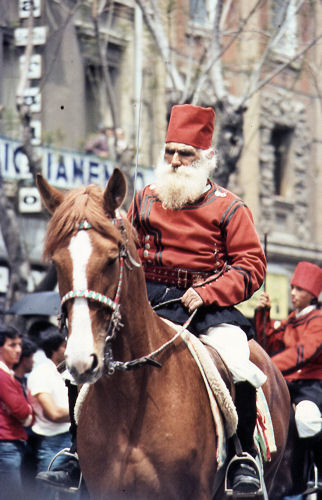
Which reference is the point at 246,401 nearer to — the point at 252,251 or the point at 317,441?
the point at 252,251

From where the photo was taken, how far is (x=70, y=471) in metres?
6.40

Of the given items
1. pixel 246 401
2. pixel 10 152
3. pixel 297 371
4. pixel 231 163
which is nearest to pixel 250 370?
pixel 246 401

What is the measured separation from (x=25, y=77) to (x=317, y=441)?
26.8ft

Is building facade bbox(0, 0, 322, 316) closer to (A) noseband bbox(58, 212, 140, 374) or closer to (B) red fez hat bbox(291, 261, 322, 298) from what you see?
(B) red fez hat bbox(291, 261, 322, 298)

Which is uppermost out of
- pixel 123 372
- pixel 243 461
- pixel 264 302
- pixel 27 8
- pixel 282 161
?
pixel 27 8

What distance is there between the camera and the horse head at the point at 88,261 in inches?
200

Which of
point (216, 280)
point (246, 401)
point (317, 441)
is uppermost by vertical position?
point (216, 280)

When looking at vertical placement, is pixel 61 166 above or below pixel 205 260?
below

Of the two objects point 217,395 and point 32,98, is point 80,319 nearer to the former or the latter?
point 217,395

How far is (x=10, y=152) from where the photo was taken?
61.8 feet

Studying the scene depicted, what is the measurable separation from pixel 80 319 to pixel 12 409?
13.9ft

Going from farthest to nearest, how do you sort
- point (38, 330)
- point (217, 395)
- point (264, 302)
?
point (38, 330) → point (264, 302) → point (217, 395)

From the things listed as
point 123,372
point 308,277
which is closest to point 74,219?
point 123,372

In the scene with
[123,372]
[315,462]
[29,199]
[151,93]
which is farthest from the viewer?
[151,93]
